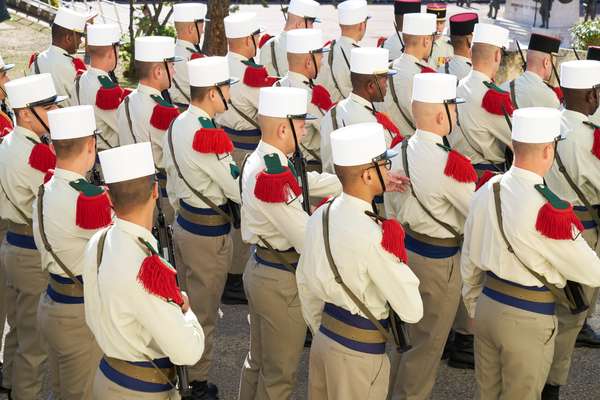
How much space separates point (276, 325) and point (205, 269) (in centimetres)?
99

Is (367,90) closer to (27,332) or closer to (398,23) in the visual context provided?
(27,332)

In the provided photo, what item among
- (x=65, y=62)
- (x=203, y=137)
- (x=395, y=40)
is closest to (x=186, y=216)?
(x=203, y=137)

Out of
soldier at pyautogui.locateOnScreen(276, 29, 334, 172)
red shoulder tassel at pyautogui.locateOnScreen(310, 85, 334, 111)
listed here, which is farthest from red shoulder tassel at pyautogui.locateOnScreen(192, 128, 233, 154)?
red shoulder tassel at pyautogui.locateOnScreen(310, 85, 334, 111)

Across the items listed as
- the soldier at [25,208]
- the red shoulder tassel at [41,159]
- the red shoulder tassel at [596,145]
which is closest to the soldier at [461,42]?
the red shoulder tassel at [596,145]

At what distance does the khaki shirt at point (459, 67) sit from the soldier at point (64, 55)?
3538mm

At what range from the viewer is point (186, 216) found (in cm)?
605

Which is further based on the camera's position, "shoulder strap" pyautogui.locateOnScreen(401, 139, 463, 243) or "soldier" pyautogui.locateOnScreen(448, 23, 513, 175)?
"soldier" pyautogui.locateOnScreen(448, 23, 513, 175)

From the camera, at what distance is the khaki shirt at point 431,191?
5.17 meters

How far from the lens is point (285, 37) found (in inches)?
379

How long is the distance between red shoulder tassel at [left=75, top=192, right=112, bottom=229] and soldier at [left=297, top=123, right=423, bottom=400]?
110cm

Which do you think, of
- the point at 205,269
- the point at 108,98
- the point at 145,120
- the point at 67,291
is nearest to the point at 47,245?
the point at 67,291

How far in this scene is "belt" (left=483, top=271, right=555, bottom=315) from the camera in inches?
180

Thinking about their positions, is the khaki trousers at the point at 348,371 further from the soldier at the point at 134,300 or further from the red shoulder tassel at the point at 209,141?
the red shoulder tassel at the point at 209,141

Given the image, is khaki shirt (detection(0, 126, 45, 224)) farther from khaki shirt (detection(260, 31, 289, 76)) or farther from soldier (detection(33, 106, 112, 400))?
khaki shirt (detection(260, 31, 289, 76))
